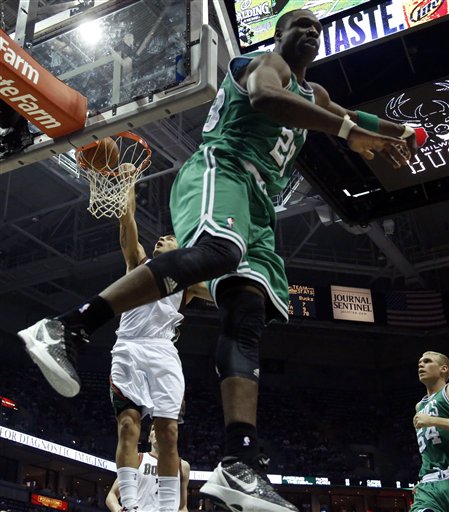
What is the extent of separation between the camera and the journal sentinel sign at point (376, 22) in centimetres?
623

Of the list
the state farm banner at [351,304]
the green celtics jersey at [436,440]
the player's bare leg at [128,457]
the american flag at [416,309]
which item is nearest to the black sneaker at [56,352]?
the player's bare leg at [128,457]

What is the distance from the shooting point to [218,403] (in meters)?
24.7

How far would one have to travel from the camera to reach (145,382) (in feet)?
14.9

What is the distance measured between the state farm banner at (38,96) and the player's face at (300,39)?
223cm

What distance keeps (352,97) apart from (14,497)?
15.1 m

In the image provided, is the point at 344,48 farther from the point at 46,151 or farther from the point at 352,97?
the point at 46,151

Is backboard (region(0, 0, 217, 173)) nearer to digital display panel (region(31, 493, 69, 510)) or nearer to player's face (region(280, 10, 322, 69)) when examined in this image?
player's face (region(280, 10, 322, 69))

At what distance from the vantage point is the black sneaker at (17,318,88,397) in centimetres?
212

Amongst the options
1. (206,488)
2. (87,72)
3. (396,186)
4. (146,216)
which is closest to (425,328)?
(146,216)

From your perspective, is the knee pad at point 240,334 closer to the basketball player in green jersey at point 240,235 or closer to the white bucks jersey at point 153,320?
the basketball player in green jersey at point 240,235

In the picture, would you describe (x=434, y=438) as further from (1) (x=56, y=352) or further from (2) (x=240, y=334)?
(1) (x=56, y=352)

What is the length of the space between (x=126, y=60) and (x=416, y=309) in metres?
16.2

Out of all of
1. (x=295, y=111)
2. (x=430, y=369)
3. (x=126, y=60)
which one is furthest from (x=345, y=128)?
(x=430, y=369)

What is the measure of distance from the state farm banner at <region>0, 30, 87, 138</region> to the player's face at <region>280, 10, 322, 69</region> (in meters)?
2.23
